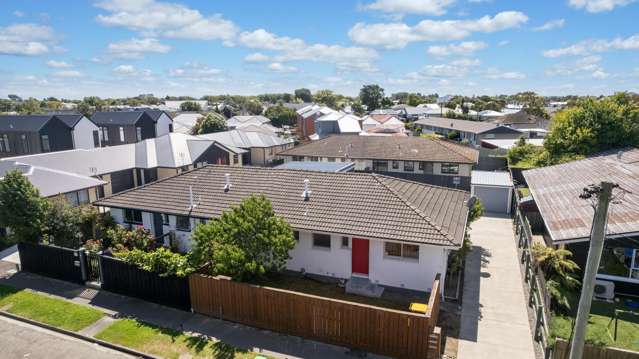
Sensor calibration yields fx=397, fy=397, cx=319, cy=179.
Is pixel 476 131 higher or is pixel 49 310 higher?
pixel 476 131

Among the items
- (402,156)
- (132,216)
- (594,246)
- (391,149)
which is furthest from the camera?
(391,149)

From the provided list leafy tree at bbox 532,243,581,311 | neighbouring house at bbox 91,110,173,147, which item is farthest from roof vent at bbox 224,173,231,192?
neighbouring house at bbox 91,110,173,147

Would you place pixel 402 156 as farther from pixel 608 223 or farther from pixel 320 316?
pixel 320 316

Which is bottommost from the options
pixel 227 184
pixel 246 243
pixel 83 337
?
pixel 83 337

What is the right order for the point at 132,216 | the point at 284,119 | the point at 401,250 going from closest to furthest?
the point at 401,250
the point at 132,216
the point at 284,119

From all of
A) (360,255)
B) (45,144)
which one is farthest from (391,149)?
(45,144)

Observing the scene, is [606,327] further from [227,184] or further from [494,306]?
[227,184]

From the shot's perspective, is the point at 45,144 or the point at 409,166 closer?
the point at 409,166

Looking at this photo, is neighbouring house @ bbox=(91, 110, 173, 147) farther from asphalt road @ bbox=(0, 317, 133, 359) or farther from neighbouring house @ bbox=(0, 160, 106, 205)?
asphalt road @ bbox=(0, 317, 133, 359)
